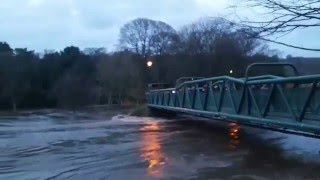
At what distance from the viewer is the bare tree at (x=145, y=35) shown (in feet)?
297

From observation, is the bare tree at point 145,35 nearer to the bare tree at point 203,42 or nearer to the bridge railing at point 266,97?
the bare tree at point 203,42

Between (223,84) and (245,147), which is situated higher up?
(223,84)

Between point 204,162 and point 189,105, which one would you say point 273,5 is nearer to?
point 204,162

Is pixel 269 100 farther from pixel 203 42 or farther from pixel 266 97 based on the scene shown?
pixel 203 42

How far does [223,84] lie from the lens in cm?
1941

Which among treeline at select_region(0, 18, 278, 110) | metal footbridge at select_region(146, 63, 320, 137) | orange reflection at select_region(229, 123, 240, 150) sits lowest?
orange reflection at select_region(229, 123, 240, 150)

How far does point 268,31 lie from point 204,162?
8.32 m

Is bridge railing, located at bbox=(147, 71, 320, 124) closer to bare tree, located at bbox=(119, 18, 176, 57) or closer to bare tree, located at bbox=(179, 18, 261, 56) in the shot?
bare tree, located at bbox=(179, 18, 261, 56)

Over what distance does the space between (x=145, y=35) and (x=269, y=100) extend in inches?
3117

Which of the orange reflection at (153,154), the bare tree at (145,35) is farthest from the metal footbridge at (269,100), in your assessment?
the bare tree at (145,35)

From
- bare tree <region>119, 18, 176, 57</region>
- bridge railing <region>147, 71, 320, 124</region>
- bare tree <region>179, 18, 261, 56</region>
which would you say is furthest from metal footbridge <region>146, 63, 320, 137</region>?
bare tree <region>119, 18, 176, 57</region>

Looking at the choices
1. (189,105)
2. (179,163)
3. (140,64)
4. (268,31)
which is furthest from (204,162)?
(140,64)

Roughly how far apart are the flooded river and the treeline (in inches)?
1784

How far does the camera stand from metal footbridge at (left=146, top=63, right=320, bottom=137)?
12297 millimetres
